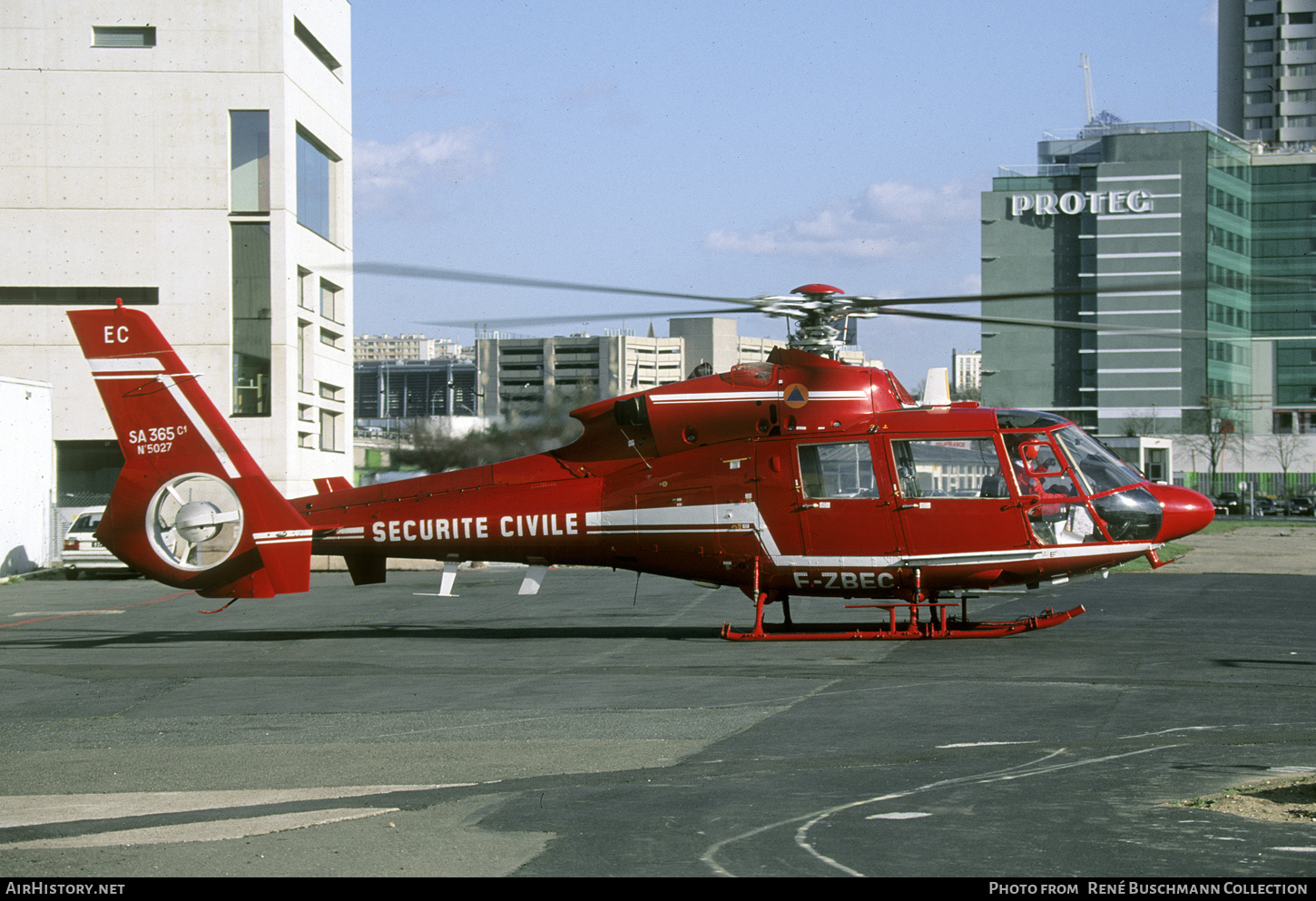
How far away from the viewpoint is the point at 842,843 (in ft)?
20.5

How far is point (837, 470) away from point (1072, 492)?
2.93 m

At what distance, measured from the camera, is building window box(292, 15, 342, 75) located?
4132cm

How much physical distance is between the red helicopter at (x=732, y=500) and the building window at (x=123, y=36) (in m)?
27.7

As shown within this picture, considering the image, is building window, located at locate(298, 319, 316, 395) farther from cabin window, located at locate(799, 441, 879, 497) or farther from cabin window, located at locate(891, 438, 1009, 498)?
cabin window, located at locate(891, 438, 1009, 498)

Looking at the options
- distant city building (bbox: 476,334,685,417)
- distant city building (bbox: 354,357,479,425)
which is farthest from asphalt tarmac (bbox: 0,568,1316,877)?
distant city building (bbox: 354,357,479,425)

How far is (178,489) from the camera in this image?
15742mm

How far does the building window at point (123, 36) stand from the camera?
127 feet

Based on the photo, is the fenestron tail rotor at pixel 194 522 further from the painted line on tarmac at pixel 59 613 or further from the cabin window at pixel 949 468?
the cabin window at pixel 949 468

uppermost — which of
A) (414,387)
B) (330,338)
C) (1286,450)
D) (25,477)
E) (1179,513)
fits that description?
(414,387)

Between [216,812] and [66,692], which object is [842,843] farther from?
[66,692]

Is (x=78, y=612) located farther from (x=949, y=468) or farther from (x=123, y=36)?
(x=123, y=36)

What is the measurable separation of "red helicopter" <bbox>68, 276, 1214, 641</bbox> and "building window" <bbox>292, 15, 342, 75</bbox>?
96.4 feet

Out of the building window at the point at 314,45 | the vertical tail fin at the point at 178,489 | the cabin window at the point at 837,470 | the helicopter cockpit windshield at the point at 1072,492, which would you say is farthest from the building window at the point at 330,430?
the helicopter cockpit windshield at the point at 1072,492

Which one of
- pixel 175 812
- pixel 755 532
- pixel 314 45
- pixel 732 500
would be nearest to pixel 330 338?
pixel 314 45
